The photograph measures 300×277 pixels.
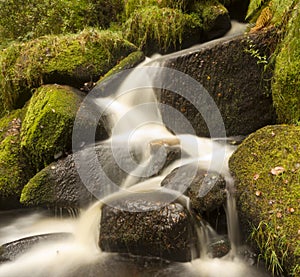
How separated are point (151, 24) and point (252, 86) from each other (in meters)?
3.13

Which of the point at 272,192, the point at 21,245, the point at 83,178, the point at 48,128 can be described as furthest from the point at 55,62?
the point at 272,192

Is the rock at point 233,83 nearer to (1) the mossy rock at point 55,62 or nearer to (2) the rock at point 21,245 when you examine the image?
(1) the mossy rock at point 55,62

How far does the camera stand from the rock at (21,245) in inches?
135

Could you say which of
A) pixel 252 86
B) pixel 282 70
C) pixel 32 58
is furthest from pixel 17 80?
pixel 282 70

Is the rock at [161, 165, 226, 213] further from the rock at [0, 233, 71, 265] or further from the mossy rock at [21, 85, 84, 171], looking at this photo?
the mossy rock at [21, 85, 84, 171]

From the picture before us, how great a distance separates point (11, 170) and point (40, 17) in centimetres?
497

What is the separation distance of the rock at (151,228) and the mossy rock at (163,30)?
13.9 feet

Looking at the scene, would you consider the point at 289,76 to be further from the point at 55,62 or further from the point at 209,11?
the point at 55,62

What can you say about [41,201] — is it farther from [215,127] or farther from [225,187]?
[215,127]

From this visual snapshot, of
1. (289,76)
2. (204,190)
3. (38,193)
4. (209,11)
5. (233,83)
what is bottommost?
(38,193)

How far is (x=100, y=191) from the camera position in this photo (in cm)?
397

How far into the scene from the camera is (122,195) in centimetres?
359

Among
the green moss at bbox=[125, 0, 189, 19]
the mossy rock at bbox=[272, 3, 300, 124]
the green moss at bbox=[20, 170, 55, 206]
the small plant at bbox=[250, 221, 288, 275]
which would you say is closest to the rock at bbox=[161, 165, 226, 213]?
the small plant at bbox=[250, 221, 288, 275]

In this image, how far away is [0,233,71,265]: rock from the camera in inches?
135
